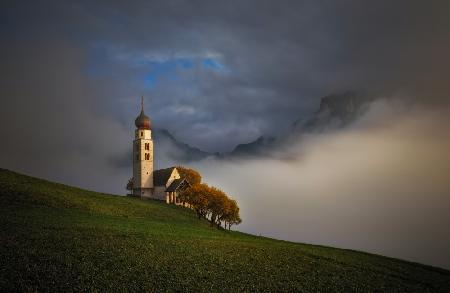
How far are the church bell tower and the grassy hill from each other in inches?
2780

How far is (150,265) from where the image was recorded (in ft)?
106

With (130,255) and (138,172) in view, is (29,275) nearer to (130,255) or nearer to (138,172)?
(130,255)

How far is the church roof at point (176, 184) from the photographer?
123562 mm

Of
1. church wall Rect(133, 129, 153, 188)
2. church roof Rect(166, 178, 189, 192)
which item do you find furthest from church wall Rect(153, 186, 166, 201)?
church wall Rect(133, 129, 153, 188)

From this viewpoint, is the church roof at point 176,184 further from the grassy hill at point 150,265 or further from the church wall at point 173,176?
the grassy hill at point 150,265

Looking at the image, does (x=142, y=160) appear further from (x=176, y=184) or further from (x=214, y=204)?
(x=214, y=204)

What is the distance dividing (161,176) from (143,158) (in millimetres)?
8665

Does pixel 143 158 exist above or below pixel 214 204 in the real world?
above

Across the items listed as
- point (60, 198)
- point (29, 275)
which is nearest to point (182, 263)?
point (29, 275)

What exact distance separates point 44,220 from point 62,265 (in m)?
23.1

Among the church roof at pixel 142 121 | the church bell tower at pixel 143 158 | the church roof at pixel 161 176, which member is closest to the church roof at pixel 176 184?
the church roof at pixel 161 176

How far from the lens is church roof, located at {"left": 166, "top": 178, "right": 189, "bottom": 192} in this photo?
124 m

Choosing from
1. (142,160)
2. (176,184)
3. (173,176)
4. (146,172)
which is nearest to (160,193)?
(173,176)

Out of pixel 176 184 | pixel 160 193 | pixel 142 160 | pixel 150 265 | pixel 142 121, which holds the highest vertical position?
pixel 142 121
